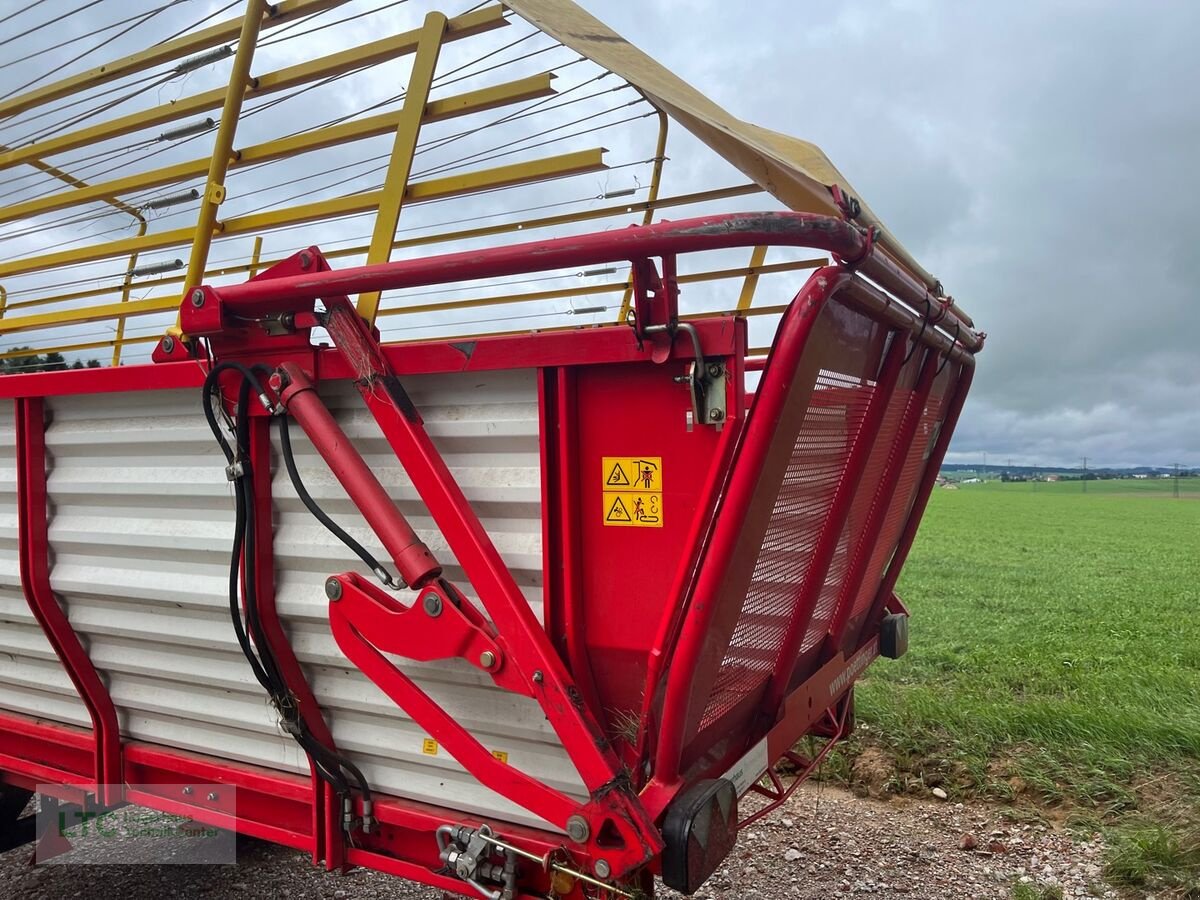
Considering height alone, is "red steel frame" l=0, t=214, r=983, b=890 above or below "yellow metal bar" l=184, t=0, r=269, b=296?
below

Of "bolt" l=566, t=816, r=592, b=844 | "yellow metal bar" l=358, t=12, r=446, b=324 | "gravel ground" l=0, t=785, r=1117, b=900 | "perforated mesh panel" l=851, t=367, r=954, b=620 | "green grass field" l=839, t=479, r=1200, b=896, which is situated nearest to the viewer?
"bolt" l=566, t=816, r=592, b=844

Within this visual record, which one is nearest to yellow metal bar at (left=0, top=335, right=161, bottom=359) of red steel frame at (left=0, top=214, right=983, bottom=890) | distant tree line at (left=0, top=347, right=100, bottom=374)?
distant tree line at (left=0, top=347, right=100, bottom=374)

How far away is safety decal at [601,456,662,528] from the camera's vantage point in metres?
1.92

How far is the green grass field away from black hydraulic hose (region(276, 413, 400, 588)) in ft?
10.8

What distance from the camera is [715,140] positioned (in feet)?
7.41

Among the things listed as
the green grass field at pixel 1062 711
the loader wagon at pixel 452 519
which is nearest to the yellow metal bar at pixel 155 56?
the loader wagon at pixel 452 519

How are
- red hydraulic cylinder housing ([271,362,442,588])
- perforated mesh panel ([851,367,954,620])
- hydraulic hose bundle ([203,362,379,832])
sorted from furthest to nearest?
1. perforated mesh panel ([851,367,954,620])
2. hydraulic hose bundle ([203,362,379,832])
3. red hydraulic cylinder housing ([271,362,442,588])

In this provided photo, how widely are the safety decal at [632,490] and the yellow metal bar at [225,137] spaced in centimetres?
141

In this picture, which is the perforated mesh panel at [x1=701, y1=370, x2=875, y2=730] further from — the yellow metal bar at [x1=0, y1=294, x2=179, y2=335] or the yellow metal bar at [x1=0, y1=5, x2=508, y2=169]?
the yellow metal bar at [x1=0, y1=294, x2=179, y2=335]

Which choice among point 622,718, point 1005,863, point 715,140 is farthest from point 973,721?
point 715,140

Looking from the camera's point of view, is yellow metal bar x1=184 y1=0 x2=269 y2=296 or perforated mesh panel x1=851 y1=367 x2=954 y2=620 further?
perforated mesh panel x1=851 y1=367 x2=954 y2=620

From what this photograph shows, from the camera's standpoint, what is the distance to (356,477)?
6.85 ft

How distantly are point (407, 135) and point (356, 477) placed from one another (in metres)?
0.98

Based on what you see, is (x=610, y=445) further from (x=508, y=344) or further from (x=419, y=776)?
(x=419, y=776)
